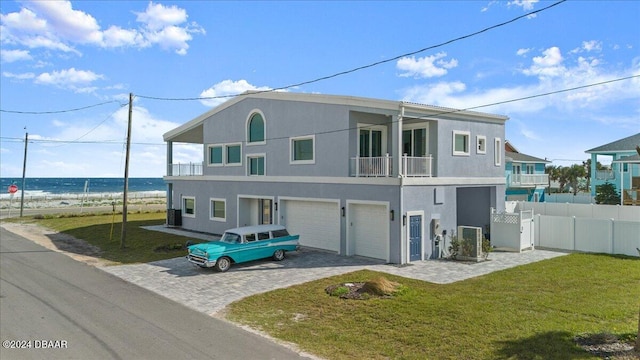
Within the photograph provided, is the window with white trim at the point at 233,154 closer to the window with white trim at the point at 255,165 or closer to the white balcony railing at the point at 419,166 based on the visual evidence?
the window with white trim at the point at 255,165

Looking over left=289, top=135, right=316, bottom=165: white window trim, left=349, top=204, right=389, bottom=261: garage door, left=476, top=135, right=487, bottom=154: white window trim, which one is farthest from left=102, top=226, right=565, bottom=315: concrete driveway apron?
left=476, top=135, right=487, bottom=154: white window trim

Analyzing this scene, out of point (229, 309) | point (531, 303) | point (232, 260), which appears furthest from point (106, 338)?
point (531, 303)

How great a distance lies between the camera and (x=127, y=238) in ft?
85.9

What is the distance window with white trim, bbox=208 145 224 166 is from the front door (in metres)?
13.7

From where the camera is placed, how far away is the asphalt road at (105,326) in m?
8.88

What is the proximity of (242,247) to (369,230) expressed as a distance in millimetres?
5412

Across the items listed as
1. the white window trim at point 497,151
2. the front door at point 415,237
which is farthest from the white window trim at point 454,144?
the front door at point 415,237

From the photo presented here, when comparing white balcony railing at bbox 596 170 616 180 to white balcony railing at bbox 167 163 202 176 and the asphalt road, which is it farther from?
the asphalt road

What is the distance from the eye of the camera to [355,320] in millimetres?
10758

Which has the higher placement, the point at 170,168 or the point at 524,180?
the point at 170,168

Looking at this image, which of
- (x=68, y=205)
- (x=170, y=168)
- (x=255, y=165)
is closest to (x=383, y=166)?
(x=255, y=165)

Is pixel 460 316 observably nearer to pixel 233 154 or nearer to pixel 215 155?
pixel 233 154

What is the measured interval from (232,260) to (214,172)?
11.8 metres

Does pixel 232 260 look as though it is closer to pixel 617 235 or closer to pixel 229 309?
pixel 229 309
